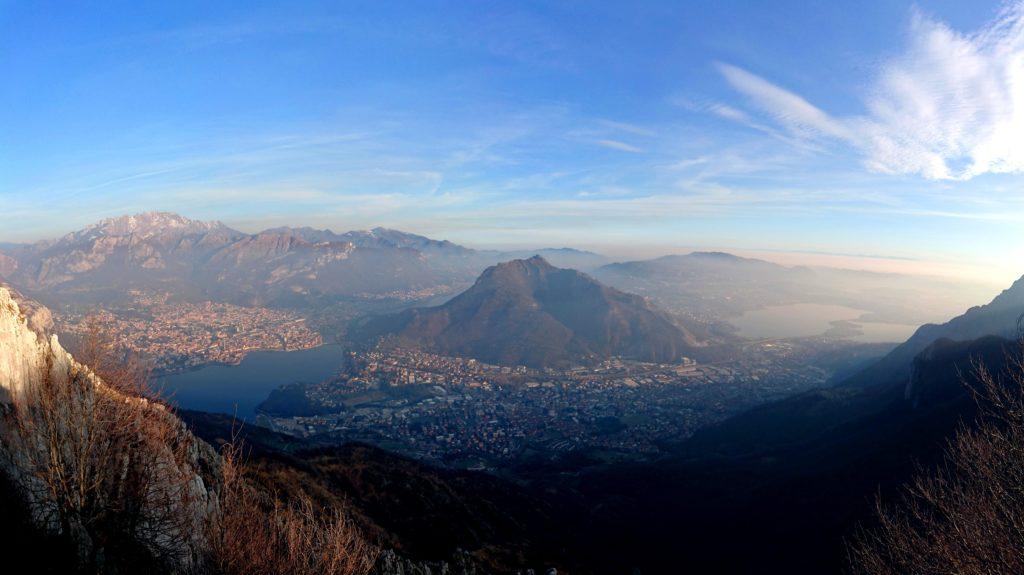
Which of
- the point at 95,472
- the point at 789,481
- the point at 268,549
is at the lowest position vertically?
the point at 789,481

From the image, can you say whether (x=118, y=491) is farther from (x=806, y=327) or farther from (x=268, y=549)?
(x=806, y=327)

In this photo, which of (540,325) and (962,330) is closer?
(962,330)

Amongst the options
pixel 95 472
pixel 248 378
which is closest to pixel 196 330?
pixel 248 378

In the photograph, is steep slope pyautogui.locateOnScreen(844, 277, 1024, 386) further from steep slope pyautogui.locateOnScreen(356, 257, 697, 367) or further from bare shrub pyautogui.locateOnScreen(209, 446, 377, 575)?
bare shrub pyautogui.locateOnScreen(209, 446, 377, 575)

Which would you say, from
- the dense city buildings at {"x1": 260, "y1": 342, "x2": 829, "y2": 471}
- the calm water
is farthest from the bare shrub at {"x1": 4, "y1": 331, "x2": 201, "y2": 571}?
the calm water

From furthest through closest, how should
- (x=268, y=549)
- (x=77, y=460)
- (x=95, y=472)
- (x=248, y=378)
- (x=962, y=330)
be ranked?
(x=248, y=378) < (x=962, y=330) < (x=268, y=549) < (x=95, y=472) < (x=77, y=460)

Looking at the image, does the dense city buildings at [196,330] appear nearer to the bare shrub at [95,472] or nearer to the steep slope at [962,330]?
the bare shrub at [95,472]

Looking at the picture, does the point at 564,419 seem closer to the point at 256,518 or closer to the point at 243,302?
the point at 256,518

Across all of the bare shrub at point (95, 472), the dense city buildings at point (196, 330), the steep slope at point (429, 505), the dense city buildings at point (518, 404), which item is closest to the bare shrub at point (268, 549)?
the bare shrub at point (95, 472)
